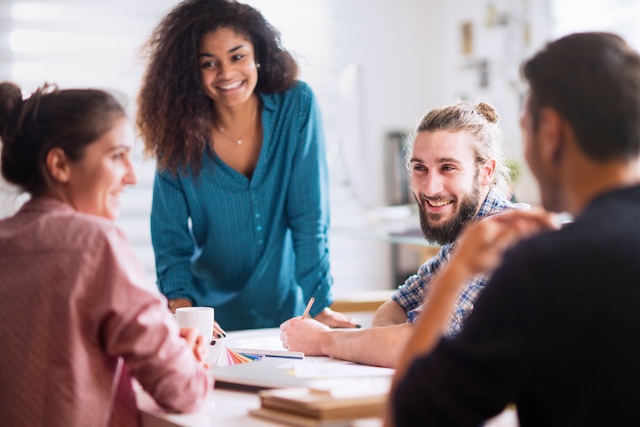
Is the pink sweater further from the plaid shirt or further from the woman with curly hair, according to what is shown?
the woman with curly hair

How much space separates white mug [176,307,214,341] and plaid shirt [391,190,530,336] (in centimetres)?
50

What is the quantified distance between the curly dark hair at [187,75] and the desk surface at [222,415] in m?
1.06

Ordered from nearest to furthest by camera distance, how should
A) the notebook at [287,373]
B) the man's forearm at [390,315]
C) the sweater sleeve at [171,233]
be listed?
the notebook at [287,373] < the man's forearm at [390,315] < the sweater sleeve at [171,233]

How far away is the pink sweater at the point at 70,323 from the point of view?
4.34 feet

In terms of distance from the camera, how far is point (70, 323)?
133 cm

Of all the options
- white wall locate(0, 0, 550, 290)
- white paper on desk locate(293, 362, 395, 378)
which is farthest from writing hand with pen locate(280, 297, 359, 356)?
white wall locate(0, 0, 550, 290)

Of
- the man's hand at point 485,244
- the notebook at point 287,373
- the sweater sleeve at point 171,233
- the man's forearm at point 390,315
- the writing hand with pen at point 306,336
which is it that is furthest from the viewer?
the sweater sleeve at point 171,233

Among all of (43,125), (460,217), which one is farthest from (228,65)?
(43,125)

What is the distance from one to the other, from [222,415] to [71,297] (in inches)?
12.6

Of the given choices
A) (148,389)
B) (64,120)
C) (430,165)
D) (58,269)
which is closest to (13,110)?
(64,120)

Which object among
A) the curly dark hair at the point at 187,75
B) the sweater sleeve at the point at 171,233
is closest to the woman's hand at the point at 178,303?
the sweater sleeve at the point at 171,233

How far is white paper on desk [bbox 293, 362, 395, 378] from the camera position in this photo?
166 cm

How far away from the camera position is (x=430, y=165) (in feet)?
7.13

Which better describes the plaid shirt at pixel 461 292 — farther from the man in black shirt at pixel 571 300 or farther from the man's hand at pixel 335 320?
the man in black shirt at pixel 571 300
